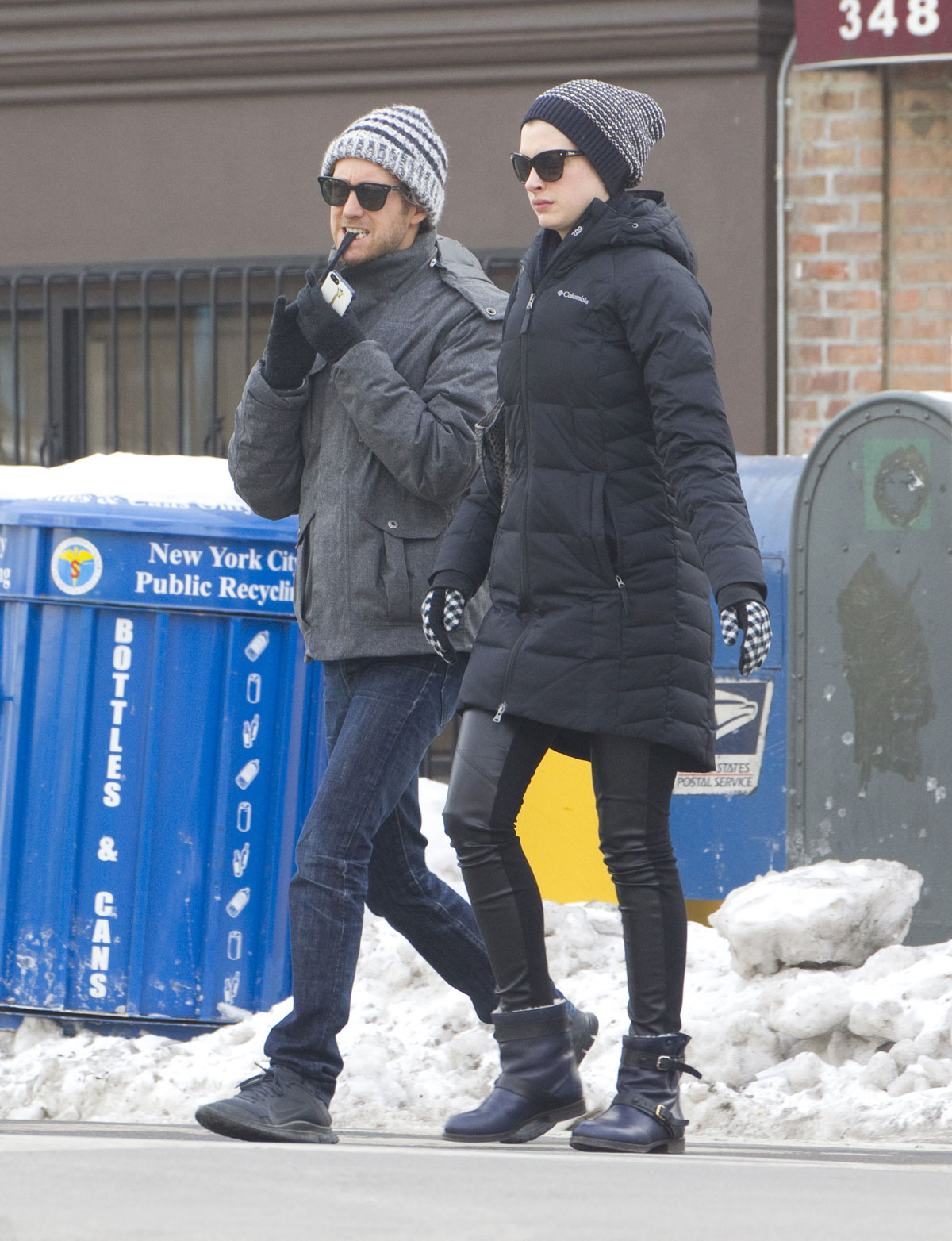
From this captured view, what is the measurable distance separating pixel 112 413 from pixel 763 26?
2886mm

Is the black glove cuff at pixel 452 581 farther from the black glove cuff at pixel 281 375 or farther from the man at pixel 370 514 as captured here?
the black glove cuff at pixel 281 375

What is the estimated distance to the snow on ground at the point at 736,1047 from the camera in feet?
12.9

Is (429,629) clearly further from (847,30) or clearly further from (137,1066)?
(847,30)

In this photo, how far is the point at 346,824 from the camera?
11.5 feet

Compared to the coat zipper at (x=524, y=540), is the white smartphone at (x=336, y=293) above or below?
above

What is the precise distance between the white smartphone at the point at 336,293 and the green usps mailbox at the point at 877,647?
1600mm

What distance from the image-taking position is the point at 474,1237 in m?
2.37

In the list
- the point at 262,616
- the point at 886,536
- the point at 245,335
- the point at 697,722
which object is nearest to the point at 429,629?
the point at 697,722

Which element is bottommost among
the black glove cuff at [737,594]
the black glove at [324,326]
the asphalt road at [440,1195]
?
the asphalt road at [440,1195]

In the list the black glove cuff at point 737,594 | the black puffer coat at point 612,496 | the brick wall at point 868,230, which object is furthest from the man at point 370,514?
the brick wall at point 868,230

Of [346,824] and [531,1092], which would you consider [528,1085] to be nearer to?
[531,1092]

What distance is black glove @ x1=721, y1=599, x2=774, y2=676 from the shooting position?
3.11 metres

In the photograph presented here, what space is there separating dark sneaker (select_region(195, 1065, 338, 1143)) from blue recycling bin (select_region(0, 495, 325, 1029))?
34.1 inches

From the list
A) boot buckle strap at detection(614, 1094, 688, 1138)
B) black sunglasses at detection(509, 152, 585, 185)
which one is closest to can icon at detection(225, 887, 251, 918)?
boot buckle strap at detection(614, 1094, 688, 1138)
